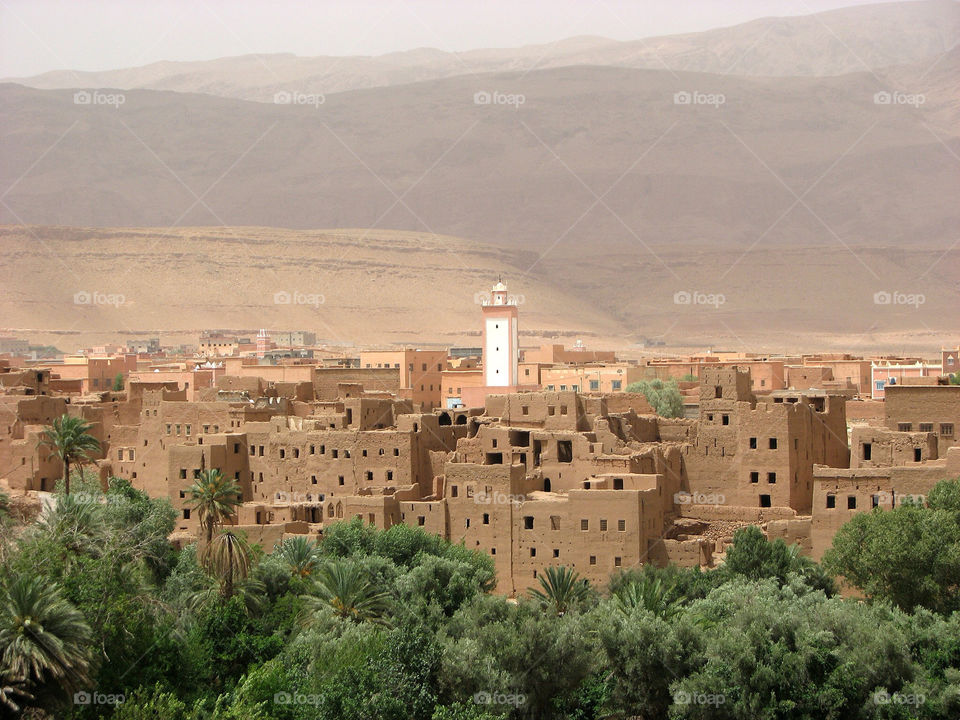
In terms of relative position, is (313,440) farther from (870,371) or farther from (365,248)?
(365,248)

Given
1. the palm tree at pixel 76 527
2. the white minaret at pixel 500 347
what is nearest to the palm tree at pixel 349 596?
the palm tree at pixel 76 527

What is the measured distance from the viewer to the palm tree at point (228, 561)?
37.7 meters

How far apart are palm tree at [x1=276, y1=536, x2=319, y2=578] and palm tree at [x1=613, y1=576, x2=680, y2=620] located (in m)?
8.77

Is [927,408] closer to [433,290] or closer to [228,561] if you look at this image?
[228,561]

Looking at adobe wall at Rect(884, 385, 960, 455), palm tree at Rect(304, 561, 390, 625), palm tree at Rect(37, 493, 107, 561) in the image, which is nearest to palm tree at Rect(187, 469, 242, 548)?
palm tree at Rect(304, 561, 390, 625)

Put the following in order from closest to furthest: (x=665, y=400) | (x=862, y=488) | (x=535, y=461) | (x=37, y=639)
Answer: (x=37, y=639)
(x=862, y=488)
(x=535, y=461)
(x=665, y=400)

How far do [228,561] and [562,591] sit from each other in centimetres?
874

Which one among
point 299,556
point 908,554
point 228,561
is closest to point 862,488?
point 908,554

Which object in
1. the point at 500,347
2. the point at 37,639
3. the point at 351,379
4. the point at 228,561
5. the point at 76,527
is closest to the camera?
the point at 37,639

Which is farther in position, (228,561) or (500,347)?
(500,347)

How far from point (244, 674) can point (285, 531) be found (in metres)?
11.8

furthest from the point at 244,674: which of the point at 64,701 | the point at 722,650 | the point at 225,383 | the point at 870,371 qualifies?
the point at 870,371

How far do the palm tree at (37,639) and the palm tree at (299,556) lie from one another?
45.8ft

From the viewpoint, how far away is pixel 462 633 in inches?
1403
